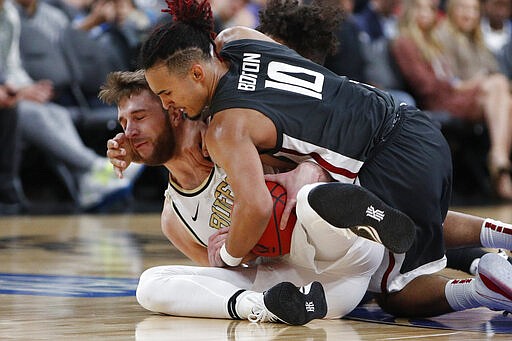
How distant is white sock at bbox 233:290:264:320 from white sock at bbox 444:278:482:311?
1.76ft

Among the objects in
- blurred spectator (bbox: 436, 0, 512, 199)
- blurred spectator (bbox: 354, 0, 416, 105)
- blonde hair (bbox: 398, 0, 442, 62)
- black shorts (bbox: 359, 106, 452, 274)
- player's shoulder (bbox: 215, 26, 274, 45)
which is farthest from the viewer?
blurred spectator (bbox: 436, 0, 512, 199)

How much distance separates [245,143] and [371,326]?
23.7 inches

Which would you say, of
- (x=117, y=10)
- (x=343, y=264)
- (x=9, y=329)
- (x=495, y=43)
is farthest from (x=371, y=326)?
(x=495, y=43)

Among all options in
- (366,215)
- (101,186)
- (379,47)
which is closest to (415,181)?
(366,215)

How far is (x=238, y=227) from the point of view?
2629mm

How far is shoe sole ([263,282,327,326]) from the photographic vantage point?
2.56 meters

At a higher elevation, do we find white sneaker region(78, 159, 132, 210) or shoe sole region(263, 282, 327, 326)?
shoe sole region(263, 282, 327, 326)

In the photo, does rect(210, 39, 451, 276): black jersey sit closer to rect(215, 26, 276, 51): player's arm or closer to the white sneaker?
rect(215, 26, 276, 51): player's arm

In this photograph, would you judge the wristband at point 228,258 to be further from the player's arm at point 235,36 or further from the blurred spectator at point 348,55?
the blurred spectator at point 348,55

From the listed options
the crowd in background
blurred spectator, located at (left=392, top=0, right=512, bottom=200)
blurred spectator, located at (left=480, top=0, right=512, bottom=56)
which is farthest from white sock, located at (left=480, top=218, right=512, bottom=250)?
blurred spectator, located at (left=480, top=0, right=512, bottom=56)

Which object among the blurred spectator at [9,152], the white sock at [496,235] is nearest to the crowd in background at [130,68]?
the blurred spectator at [9,152]

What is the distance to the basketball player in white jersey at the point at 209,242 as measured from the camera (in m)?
2.70

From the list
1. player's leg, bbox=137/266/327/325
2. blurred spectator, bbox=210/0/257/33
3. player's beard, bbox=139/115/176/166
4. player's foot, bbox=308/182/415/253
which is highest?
player's foot, bbox=308/182/415/253

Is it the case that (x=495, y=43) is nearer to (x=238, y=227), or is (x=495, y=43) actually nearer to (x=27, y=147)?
(x=27, y=147)
